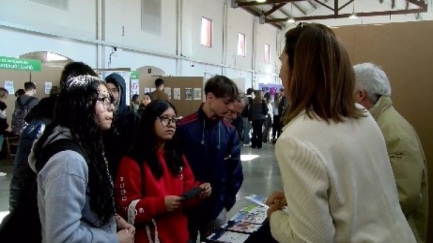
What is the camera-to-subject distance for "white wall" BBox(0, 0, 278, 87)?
7223 millimetres

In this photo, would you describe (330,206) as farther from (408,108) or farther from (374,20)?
(374,20)

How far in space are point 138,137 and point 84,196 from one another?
0.71 metres

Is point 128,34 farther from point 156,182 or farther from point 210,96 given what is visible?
point 156,182

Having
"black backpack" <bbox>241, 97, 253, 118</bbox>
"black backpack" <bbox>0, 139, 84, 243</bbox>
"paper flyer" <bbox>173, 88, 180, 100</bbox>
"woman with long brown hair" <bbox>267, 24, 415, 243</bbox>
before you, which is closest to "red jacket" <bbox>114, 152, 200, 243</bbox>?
"black backpack" <bbox>0, 139, 84, 243</bbox>

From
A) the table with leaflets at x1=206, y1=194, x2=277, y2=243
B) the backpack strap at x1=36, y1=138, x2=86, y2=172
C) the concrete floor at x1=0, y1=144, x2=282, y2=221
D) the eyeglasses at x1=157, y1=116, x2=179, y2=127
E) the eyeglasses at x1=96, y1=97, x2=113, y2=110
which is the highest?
the eyeglasses at x1=96, y1=97, x2=113, y2=110

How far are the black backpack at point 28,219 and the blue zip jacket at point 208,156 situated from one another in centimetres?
96

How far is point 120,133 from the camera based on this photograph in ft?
6.66

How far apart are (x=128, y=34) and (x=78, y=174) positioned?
8990 millimetres

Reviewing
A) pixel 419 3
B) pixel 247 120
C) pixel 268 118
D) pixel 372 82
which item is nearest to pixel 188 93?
pixel 247 120

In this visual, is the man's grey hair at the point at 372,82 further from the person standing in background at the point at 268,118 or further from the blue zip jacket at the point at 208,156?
the person standing in background at the point at 268,118

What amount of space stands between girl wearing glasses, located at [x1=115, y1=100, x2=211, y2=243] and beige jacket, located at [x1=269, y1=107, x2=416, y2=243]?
0.76 metres

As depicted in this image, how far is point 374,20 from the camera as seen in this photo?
59.4ft

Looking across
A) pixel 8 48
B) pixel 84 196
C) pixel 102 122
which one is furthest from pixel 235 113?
pixel 8 48

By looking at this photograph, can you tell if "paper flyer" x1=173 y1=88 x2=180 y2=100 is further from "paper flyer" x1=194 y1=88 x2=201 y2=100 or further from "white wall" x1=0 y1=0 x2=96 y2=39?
"white wall" x1=0 y1=0 x2=96 y2=39
